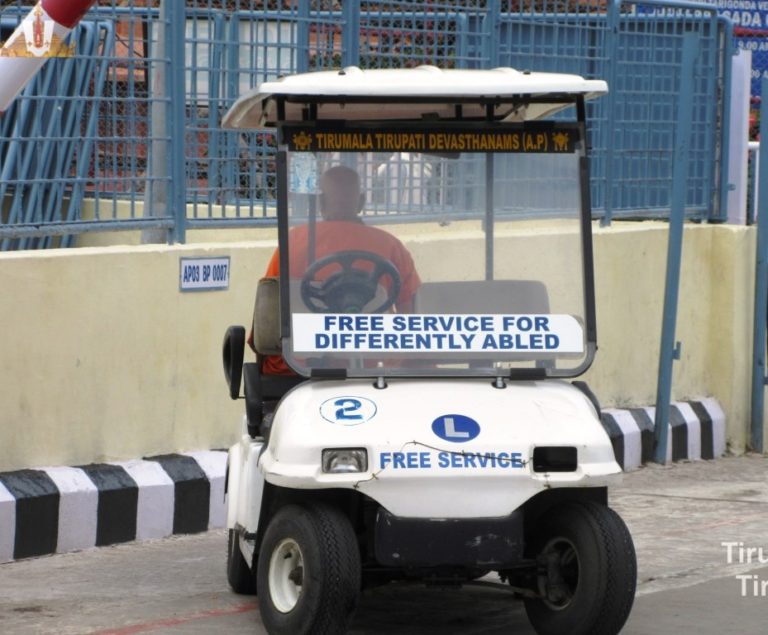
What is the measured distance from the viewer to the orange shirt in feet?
19.7

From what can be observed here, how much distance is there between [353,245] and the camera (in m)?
6.06

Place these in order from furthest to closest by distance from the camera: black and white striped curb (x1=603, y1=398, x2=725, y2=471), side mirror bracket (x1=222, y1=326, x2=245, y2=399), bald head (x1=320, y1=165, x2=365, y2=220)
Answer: black and white striped curb (x1=603, y1=398, x2=725, y2=471) → side mirror bracket (x1=222, y1=326, x2=245, y2=399) → bald head (x1=320, y1=165, x2=365, y2=220)

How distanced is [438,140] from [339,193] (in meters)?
0.40

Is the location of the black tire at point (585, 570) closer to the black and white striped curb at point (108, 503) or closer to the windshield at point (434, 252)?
the windshield at point (434, 252)

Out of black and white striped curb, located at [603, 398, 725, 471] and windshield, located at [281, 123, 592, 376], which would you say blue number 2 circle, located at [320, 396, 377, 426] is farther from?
black and white striped curb, located at [603, 398, 725, 471]

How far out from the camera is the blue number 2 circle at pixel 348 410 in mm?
5555

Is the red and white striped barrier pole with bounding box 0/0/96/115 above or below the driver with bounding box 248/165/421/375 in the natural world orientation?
above

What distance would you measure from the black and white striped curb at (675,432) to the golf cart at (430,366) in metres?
3.83

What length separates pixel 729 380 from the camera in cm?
1090

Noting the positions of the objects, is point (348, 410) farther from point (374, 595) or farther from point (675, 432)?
point (675, 432)

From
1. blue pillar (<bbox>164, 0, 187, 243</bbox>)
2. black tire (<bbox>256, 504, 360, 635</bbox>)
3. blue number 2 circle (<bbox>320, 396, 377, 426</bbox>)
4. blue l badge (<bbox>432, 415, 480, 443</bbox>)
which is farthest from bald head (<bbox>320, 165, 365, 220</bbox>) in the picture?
blue pillar (<bbox>164, 0, 187, 243</bbox>)

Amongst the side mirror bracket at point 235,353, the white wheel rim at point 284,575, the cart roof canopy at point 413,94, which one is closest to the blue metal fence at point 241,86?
the cart roof canopy at point 413,94

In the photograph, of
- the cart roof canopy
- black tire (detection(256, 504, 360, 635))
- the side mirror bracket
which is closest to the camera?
black tire (detection(256, 504, 360, 635))

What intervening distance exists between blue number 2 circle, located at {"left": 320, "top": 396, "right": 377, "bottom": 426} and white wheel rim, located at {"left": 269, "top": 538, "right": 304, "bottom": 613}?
0.42 m
